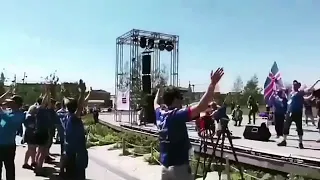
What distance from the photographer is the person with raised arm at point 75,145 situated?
22.3 feet

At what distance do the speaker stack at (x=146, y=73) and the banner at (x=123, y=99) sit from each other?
7.01 feet

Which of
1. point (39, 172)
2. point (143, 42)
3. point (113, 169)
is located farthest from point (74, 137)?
point (143, 42)

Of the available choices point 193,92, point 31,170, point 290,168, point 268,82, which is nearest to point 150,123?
point 193,92

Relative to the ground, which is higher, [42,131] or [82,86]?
[82,86]

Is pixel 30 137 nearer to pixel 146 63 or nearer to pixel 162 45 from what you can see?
pixel 146 63

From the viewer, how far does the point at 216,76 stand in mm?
4141

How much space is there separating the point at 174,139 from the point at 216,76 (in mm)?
846

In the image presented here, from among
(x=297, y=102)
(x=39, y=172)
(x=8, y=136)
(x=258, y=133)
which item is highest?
(x=297, y=102)

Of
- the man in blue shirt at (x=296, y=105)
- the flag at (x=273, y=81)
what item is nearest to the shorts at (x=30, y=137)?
the man in blue shirt at (x=296, y=105)

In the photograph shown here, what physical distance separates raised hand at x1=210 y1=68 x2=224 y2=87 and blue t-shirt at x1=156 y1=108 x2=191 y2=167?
488 mm

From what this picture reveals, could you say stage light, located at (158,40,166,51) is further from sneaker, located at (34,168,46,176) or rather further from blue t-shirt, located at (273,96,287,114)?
sneaker, located at (34,168,46,176)

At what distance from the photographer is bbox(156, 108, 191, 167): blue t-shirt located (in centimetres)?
446

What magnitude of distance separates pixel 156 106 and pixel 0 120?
3.49 metres

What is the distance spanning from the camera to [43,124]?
414 inches
